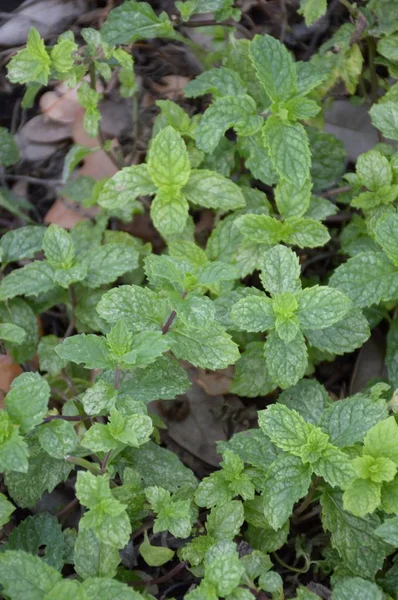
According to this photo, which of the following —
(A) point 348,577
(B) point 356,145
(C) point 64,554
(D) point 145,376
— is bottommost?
(C) point 64,554

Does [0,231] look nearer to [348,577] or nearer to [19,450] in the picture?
[19,450]

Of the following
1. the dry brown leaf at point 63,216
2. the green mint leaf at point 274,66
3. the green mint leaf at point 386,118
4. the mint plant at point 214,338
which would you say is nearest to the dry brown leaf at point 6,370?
the mint plant at point 214,338

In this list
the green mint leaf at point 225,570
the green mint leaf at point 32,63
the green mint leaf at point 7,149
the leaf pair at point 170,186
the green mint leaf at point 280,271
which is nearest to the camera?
the green mint leaf at point 225,570

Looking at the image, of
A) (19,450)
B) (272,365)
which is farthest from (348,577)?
(19,450)

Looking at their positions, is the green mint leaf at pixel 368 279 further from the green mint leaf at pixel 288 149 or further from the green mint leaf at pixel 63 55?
the green mint leaf at pixel 63 55

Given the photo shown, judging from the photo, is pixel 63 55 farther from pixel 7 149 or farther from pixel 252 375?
pixel 252 375
